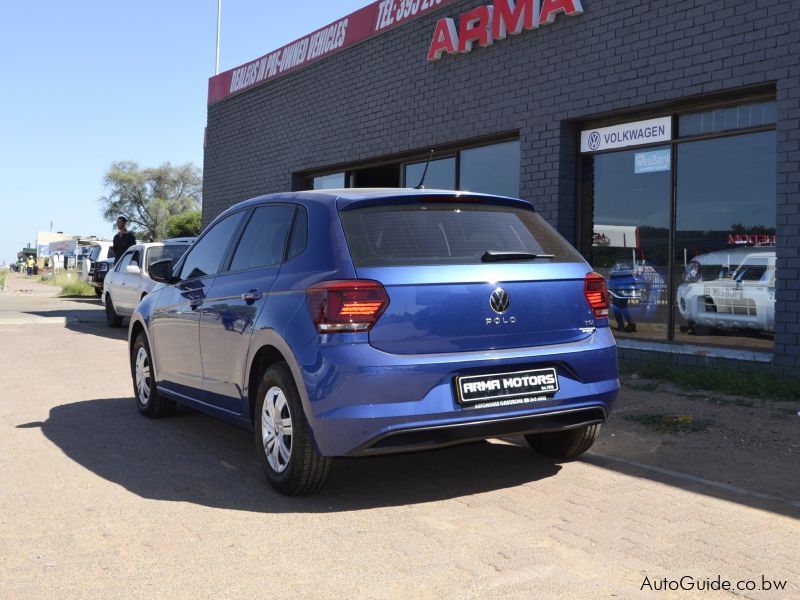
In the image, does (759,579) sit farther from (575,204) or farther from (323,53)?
(323,53)

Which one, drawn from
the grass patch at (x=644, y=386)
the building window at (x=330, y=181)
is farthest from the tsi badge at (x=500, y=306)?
the building window at (x=330, y=181)

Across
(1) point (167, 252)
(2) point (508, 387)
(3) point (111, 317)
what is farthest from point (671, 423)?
(3) point (111, 317)

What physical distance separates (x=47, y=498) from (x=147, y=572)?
151 centimetres

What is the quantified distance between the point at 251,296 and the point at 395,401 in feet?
4.41

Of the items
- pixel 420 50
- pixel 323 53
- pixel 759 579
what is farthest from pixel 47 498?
pixel 323 53

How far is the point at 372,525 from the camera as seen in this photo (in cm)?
447

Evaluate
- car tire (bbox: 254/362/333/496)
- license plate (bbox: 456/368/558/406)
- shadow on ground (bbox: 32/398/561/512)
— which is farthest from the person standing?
license plate (bbox: 456/368/558/406)

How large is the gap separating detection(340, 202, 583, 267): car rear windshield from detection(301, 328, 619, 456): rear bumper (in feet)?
1.76

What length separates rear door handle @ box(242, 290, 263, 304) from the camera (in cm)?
529

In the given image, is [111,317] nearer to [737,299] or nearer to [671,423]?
[737,299]

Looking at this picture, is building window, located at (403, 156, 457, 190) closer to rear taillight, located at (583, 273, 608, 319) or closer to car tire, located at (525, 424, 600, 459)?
car tire, located at (525, 424, 600, 459)

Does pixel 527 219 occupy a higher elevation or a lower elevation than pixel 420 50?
lower

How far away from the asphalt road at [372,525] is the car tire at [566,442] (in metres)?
0.09

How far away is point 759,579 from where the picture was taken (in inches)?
144
